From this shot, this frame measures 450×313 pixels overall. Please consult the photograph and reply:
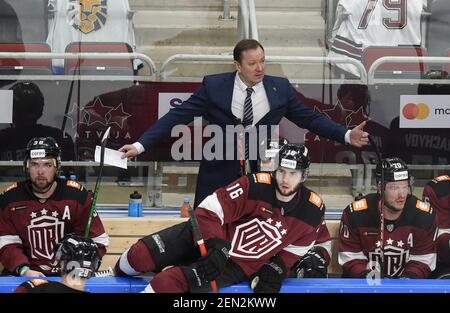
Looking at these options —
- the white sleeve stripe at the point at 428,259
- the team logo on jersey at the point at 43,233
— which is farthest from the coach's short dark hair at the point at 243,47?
the white sleeve stripe at the point at 428,259

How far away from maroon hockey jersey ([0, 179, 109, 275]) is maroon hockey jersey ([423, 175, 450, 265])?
5.31 feet

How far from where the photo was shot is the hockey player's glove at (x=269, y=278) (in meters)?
4.01

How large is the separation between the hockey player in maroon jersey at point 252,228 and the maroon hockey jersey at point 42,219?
1.81 ft

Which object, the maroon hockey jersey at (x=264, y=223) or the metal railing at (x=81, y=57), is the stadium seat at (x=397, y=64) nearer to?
the metal railing at (x=81, y=57)

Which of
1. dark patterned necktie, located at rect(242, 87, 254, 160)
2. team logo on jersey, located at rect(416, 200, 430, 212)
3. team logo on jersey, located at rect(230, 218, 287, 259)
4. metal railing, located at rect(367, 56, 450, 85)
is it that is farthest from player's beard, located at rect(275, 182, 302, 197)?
metal railing, located at rect(367, 56, 450, 85)

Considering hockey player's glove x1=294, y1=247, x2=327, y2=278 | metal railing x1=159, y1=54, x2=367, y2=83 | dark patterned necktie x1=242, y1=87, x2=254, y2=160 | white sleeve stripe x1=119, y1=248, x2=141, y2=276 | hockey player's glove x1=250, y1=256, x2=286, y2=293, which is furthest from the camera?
metal railing x1=159, y1=54, x2=367, y2=83

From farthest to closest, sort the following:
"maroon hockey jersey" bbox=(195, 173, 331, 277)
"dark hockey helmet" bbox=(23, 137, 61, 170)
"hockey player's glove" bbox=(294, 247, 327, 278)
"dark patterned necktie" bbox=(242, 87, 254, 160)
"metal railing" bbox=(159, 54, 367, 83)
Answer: "metal railing" bbox=(159, 54, 367, 83), "dark patterned necktie" bbox=(242, 87, 254, 160), "dark hockey helmet" bbox=(23, 137, 61, 170), "hockey player's glove" bbox=(294, 247, 327, 278), "maroon hockey jersey" bbox=(195, 173, 331, 277)

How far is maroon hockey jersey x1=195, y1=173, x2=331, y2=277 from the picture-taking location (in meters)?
4.40

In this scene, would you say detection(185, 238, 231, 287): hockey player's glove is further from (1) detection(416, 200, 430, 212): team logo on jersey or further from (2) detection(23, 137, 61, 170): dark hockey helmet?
(1) detection(416, 200, 430, 212): team logo on jersey

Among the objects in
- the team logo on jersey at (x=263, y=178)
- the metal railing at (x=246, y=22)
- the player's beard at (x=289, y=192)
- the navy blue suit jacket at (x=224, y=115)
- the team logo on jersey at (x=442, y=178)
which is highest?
the metal railing at (x=246, y=22)

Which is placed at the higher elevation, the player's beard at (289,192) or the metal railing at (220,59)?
the metal railing at (220,59)

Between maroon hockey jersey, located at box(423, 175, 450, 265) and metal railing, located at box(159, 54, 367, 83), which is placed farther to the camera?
metal railing, located at box(159, 54, 367, 83)

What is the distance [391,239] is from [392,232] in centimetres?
3
